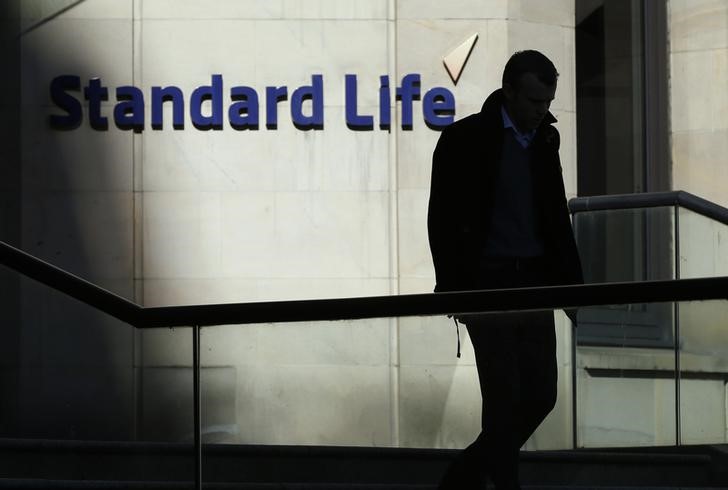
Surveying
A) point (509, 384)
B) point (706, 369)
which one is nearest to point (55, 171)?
point (509, 384)

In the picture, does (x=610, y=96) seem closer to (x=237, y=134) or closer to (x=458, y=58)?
(x=458, y=58)

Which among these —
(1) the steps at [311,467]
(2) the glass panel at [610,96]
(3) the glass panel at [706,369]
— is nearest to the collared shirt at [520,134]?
(3) the glass panel at [706,369]

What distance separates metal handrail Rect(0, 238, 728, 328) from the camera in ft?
13.8

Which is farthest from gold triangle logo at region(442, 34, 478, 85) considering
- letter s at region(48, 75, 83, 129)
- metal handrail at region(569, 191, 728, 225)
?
letter s at region(48, 75, 83, 129)

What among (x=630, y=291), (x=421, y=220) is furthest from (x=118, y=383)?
(x=421, y=220)

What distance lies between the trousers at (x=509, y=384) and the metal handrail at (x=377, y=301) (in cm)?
9

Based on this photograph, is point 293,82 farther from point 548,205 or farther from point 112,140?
point 548,205

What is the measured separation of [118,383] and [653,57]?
735 cm

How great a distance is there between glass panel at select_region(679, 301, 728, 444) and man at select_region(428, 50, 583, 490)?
476 millimetres

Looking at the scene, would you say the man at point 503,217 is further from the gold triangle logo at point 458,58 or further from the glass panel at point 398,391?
the gold triangle logo at point 458,58

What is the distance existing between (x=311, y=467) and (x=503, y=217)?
1.16 metres

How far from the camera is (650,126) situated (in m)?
11.9

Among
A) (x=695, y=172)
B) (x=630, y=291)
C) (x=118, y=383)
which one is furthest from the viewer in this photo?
(x=695, y=172)

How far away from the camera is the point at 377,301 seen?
466 centimetres
